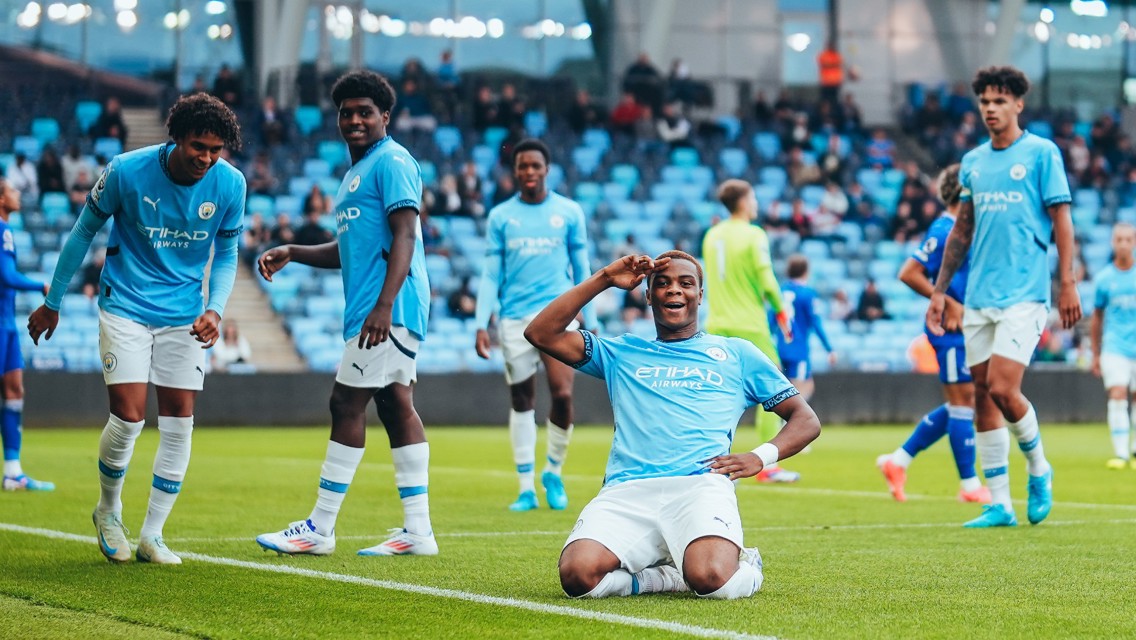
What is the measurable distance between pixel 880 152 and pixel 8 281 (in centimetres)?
2465

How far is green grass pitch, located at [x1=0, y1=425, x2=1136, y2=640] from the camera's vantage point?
5.36 metres

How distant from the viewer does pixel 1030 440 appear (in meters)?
8.90

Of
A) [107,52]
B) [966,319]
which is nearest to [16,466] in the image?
[966,319]

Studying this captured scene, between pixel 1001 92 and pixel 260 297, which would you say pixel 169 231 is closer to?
pixel 1001 92

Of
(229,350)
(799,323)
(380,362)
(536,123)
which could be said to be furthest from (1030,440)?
(536,123)

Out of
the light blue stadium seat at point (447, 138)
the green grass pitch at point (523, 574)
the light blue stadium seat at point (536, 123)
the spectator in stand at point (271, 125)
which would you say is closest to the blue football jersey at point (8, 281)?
the green grass pitch at point (523, 574)

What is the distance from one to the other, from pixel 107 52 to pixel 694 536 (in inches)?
1116

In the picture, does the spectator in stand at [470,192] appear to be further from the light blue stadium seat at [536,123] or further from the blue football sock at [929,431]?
the blue football sock at [929,431]

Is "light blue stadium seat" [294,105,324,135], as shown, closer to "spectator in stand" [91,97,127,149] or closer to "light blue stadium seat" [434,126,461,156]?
"light blue stadium seat" [434,126,461,156]

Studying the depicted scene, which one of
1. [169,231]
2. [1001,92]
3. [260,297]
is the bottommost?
[260,297]

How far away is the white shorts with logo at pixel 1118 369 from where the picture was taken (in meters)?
15.1

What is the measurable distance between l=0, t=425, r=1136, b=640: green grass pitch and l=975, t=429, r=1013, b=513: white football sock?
332 mm

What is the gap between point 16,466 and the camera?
11695 mm

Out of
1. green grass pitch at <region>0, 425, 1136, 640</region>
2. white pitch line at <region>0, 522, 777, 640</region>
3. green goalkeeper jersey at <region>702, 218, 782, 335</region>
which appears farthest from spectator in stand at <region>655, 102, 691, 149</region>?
white pitch line at <region>0, 522, 777, 640</region>
